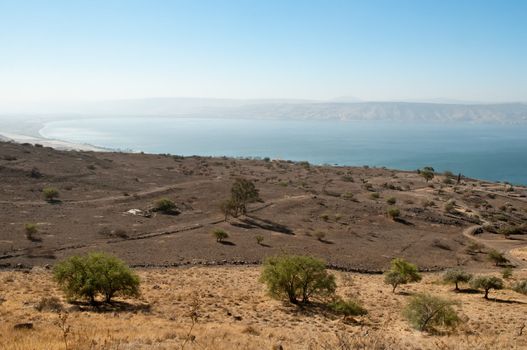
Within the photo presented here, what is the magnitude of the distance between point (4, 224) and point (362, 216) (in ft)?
149

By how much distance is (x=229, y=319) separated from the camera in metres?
23.6

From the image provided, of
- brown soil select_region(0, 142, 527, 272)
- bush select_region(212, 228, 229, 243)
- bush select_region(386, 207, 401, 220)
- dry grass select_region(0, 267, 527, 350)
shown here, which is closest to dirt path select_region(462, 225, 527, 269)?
brown soil select_region(0, 142, 527, 272)

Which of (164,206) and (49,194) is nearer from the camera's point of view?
(164,206)

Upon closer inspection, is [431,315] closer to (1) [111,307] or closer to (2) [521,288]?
(2) [521,288]

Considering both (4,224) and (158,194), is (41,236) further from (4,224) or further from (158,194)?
(158,194)

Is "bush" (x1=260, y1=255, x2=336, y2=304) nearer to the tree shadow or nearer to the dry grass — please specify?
the dry grass

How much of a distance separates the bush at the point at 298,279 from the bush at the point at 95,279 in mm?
8886

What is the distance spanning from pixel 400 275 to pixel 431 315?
38.8ft

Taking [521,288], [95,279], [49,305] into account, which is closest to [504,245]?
[521,288]

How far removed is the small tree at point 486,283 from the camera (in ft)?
106

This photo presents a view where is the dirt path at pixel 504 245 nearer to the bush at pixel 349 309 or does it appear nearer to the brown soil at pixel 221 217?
the brown soil at pixel 221 217

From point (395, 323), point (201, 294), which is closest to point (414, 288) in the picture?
point (395, 323)

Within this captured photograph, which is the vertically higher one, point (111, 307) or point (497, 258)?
point (111, 307)

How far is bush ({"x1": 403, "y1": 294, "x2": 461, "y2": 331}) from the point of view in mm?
23469
